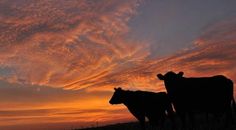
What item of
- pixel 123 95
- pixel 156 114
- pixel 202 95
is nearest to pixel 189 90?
pixel 202 95

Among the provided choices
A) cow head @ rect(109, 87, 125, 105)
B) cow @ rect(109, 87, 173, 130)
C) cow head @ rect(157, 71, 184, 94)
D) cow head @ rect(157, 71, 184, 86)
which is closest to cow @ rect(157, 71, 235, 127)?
cow head @ rect(157, 71, 184, 94)

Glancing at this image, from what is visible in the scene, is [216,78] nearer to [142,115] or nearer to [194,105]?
[194,105]

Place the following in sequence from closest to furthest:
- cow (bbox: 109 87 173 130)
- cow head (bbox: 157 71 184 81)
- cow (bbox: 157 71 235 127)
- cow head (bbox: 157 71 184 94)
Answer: cow (bbox: 157 71 235 127), cow head (bbox: 157 71 184 94), cow head (bbox: 157 71 184 81), cow (bbox: 109 87 173 130)

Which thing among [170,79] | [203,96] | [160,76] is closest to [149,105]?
[160,76]

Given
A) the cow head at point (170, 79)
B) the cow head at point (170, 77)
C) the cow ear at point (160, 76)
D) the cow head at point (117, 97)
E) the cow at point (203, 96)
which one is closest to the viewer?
the cow at point (203, 96)

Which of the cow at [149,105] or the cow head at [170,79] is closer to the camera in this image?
the cow head at [170,79]

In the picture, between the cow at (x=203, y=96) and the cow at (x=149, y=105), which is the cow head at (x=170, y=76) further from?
the cow at (x=149, y=105)

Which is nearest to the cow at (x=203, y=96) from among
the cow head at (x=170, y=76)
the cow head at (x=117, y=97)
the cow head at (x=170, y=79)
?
the cow head at (x=170, y=79)

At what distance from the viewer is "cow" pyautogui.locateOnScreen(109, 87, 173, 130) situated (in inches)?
934

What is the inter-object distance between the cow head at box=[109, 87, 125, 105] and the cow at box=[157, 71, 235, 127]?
618 centimetres

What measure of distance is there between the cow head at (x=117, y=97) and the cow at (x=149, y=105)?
27.7 inches

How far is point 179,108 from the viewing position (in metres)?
20.2

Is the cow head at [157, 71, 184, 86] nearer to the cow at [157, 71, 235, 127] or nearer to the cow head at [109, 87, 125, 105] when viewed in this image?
the cow at [157, 71, 235, 127]

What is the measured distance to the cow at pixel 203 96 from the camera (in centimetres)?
1991
